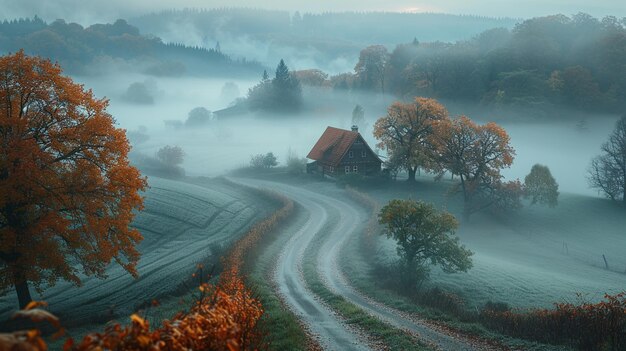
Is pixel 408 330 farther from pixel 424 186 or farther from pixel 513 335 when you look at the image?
pixel 424 186

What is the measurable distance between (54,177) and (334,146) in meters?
60.2

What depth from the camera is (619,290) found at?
37.0 metres

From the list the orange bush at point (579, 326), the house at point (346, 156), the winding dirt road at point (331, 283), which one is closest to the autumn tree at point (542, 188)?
the winding dirt road at point (331, 283)

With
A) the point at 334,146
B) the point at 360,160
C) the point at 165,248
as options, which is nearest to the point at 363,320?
the point at 165,248

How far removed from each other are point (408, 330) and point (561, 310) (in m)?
6.41

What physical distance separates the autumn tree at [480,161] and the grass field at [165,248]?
77.8 feet

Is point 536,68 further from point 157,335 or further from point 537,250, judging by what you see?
point 157,335

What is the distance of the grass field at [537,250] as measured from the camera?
35156mm

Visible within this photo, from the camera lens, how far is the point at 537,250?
172 feet

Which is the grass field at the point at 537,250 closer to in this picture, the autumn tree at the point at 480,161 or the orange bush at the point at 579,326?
the autumn tree at the point at 480,161

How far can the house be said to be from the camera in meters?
79.4

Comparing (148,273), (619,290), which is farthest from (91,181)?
(619,290)

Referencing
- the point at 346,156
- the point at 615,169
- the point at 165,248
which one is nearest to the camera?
the point at 165,248

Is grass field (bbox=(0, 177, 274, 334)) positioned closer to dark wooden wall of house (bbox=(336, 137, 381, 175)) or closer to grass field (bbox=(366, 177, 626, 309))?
grass field (bbox=(366, 177, 626, 309))
